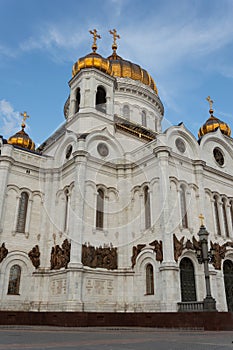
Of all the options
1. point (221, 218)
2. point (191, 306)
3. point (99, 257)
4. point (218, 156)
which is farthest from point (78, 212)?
point (218, 156)

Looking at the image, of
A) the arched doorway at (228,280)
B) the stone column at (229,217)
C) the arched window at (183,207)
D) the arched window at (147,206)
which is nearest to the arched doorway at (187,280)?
the arched window at (183,207)

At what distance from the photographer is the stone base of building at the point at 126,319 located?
41.8ft

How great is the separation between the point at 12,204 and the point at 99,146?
6.44m

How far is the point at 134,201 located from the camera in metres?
20.0

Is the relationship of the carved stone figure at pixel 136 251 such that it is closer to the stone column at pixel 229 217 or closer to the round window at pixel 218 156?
the stone column at pixel 229 217

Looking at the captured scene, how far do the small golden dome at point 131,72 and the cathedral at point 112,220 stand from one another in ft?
23.5

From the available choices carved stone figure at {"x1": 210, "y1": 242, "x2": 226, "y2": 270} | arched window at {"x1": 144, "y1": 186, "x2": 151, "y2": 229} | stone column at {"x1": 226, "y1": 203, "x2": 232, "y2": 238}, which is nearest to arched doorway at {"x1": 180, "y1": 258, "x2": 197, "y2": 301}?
carved stone figure at {"x1": 210, "y1": 242, "x2": 226, "y2": 270}

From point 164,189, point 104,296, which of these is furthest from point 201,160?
point 104,296

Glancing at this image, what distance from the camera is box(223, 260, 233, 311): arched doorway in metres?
18.5

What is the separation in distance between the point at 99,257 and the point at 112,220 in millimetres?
2490

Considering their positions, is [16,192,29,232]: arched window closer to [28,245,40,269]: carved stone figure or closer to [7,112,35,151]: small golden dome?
[28,245,40,269]: carved stone figure

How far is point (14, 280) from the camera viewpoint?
18.1 meters

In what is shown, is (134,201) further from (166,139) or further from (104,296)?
(104,296)

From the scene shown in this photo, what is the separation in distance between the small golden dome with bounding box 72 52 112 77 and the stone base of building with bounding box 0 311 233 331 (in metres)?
17.0
